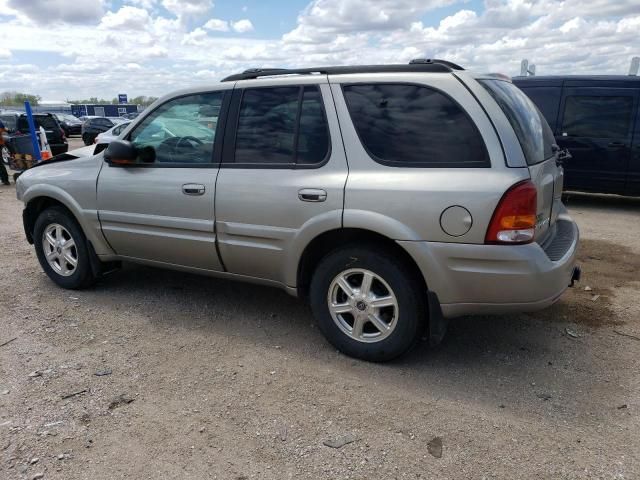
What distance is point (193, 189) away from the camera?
3.76 m

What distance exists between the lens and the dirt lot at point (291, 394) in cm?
251

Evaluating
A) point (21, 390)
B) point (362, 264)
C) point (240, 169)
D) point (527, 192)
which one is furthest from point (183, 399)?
point (527, 192)

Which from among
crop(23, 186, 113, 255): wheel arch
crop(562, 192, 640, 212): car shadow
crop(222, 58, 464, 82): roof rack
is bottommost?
crop(562, 192, 640, 212): car shadow

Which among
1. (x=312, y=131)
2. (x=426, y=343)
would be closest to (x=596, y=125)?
(x=426, y=343)

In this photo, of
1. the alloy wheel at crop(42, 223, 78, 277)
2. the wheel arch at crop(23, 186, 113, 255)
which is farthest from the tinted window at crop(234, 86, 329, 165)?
the alloy wheel at crop(42, 223, 78, 277)

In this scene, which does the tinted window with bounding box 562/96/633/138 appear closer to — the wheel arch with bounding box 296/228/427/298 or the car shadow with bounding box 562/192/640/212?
the car shadow with bounding box 562/192/640/212

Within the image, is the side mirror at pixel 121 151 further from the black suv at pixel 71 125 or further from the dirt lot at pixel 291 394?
the black suv at pixel 71 125

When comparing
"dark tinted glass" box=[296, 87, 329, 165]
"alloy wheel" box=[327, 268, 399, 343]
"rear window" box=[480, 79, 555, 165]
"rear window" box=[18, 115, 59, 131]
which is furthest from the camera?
"rear window" box=[18, 115, 59, 131]

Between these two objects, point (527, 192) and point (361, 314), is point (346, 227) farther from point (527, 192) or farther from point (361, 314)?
point (527, 192)

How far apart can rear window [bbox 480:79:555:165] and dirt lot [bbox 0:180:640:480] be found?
134 centimetres

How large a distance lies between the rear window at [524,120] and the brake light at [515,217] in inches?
9.4

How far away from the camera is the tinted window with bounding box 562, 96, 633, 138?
818 centimetres

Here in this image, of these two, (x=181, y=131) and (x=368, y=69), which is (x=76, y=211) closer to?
(x=181, y=131)

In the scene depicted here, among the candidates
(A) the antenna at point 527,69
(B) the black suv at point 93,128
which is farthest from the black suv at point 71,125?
(A) the antenna at point 527,69
